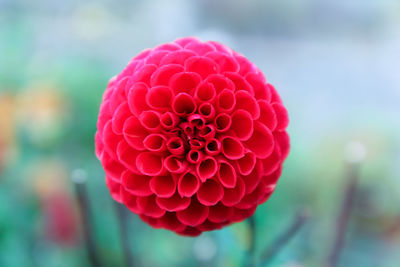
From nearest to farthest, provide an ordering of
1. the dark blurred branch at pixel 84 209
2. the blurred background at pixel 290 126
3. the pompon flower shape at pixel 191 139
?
the pompon flower shape at pixel 191 139 → the dark blurred branch at pixel 84 209 → the blurred background at pixel 290 126

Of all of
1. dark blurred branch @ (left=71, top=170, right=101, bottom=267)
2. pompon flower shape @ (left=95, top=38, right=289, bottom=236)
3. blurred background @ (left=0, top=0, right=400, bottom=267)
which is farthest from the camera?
blurred background @ (left=0, top=0, right=400, bottom=267)

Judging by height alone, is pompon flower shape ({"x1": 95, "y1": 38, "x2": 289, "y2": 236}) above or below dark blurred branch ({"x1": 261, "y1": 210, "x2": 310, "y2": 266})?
above

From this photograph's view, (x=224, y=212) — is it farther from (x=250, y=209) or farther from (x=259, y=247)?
(x=259, y=247)

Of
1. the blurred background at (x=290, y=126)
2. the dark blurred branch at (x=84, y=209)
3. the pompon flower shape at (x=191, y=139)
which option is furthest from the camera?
the blurred background at (x=290, y=126)

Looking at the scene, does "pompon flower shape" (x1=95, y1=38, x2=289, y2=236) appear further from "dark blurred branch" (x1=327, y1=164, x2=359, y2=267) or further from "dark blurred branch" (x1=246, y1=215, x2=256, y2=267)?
"dark blurred branch" (x1=327, y1=164, x2=359, y2=267)

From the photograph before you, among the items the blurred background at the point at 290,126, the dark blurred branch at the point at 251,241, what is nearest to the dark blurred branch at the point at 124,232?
the blurred background at the point at 290,126

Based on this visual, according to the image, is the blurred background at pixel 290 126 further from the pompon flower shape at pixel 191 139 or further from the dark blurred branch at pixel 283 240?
the pompon flower shape at pixel 191 139

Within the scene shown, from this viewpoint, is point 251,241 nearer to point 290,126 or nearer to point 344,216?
point 344,216

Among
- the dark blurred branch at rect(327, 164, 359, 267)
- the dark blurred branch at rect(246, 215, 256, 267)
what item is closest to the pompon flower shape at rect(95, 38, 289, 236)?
the dark blurred branch at rect(246, 215, 256, 267)
